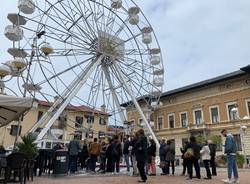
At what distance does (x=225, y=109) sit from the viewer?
35.7m

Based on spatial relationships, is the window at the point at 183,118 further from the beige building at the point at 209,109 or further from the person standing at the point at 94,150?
the person standing at the point at 94,150

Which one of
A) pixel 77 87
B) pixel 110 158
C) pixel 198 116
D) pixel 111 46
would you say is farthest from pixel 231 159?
pixel 198 116

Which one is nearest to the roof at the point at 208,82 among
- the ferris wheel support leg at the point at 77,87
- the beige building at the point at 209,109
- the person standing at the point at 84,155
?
the beige building at the point at 209,109

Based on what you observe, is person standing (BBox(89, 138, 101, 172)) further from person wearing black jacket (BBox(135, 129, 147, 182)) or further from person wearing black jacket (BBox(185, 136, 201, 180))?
person wearing black jacket (BBox(185, 136, 201, 180))

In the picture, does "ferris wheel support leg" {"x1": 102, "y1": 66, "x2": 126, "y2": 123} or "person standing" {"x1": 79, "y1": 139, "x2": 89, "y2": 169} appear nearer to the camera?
"person standing" {"x1": 79, "y1": 139, "x2": 89, "y2": 169}

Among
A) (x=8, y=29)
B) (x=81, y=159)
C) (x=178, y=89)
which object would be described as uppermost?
(x=178, y=89)

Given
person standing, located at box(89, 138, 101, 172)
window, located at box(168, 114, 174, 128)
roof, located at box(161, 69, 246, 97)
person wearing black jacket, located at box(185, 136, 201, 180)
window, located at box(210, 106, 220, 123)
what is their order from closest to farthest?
1. person wearing black jacket, located at box(185, 136, 201, 180)
2. person standing, located at box(89, 138, 101, 172)
3. roof, located at box(161, 69, 246, 97)
4. window, located at box(210, 106, 220, 123)
5. window, located at box(168, 114, 174, 128)

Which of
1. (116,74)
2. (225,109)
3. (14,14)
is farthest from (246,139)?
(14,14)

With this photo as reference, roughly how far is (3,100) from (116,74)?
10849 mm

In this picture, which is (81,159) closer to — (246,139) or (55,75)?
(55,75)

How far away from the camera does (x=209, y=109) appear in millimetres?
37344

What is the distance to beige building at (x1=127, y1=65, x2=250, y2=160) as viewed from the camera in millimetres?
33719

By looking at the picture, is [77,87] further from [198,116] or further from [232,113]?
[198,116]

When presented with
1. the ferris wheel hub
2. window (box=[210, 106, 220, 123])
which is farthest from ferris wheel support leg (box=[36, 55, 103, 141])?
window (box=[210, 106, 220, 123])
